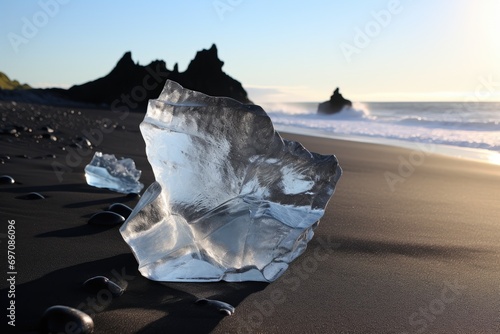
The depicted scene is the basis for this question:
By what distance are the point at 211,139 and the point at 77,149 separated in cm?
448

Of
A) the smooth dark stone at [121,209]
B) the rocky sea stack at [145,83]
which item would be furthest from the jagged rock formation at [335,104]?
the smooth dark stone at [121,209]

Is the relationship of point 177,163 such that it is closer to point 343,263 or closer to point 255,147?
point 255,147

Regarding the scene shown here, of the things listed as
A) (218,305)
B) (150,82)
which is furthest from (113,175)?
(150,82)

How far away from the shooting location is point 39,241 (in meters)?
2.29

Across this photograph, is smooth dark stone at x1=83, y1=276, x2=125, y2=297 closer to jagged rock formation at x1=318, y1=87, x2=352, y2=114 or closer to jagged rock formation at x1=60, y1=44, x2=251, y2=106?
jagged rock formation at x1=60, y1=44, x2=251, y2=106

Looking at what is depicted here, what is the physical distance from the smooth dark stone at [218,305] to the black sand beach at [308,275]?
3 cm

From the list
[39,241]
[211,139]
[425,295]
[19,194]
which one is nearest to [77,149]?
[19,194]

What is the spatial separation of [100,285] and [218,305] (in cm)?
39

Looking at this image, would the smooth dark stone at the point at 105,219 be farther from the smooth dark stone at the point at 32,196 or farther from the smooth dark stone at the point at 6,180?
the smooth dark stone at the point at 6,180

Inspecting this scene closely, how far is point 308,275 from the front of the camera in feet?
7.18

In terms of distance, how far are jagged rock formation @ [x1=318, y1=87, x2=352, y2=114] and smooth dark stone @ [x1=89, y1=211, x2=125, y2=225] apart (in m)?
44.6

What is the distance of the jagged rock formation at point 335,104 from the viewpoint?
1856 inches

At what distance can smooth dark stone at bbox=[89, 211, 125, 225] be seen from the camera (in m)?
2.64

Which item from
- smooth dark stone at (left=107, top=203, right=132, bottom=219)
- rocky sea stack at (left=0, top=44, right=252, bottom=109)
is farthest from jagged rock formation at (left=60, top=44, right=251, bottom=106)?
smooth dark stone at (left=107, top=203, right=132, bottom=219)
